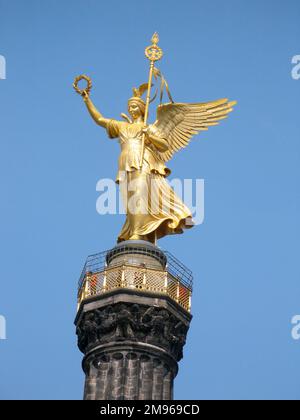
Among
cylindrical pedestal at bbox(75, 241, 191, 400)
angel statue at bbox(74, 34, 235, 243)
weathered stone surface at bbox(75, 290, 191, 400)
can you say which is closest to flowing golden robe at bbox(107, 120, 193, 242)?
angel statue at bbox(74, 34, 235, 243)

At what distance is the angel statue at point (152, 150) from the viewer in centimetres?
5797

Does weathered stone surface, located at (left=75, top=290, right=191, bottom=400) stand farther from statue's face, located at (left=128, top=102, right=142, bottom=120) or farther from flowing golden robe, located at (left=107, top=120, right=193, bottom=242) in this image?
statue's face, located at (left=128, top=102, right=142, bottom=120)

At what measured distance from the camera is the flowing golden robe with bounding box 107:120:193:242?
5784cm

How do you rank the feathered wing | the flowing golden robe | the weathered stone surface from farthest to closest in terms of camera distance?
the feathered wing
the flowing golden robe
the weathered stone surface

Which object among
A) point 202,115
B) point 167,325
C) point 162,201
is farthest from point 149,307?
point 202,115

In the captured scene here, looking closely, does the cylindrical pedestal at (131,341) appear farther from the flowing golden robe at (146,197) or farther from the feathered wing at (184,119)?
the feathered wing at (184,119)

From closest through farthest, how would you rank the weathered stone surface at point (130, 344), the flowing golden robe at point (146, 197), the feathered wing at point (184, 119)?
the weathered stone surface at point (130, 344)
the flowing golden robe at point (146, 197)
the feathered wing at point (184, 119)

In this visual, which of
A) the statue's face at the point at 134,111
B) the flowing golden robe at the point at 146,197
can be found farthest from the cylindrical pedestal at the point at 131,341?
the statue's face at the point at 134,111

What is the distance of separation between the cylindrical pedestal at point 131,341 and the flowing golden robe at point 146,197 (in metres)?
2.50

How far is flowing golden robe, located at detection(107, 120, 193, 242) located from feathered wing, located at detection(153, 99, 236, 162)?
47.2 inches

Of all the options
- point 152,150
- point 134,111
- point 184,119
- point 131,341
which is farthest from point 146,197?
point 131,341
